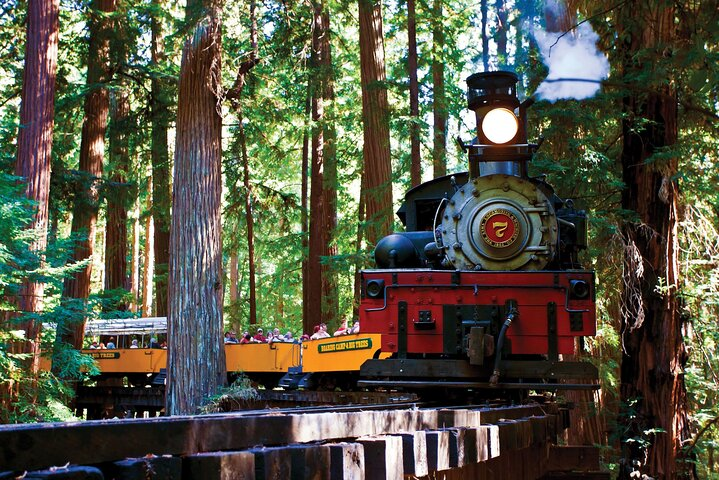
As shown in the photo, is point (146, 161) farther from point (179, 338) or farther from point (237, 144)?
point (179, 338)

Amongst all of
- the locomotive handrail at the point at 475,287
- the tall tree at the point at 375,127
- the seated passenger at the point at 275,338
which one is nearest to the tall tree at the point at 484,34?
the tall tree at the point at 375,127

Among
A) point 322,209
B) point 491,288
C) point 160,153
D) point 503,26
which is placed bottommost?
point 491,288

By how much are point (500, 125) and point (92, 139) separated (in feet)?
41.1

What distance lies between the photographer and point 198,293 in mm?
12336

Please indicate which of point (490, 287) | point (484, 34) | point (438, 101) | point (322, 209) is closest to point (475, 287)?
point (490, 287)

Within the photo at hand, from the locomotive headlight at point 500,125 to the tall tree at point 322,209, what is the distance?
41.9 ft

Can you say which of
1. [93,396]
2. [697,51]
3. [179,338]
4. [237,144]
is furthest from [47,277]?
[237,144]

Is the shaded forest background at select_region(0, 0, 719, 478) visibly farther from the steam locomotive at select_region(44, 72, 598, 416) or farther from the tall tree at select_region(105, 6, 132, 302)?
the steam locomotive at select_region(44, 72, 598, 416)

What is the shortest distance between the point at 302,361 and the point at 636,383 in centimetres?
727

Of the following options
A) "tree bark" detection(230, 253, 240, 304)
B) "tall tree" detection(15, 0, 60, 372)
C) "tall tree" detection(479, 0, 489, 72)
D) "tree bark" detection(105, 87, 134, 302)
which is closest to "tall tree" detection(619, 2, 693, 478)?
"tall tree" detection(15, 0, 60, 372)

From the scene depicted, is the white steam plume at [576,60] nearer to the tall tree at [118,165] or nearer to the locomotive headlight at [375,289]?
the locomotive headlight at [375,289]

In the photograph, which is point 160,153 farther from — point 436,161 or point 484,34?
point 484,34

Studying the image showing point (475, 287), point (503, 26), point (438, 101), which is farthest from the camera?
point (503, 26)

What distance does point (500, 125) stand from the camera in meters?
8.23
